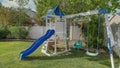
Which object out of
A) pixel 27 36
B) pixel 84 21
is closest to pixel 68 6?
pixel 84 21

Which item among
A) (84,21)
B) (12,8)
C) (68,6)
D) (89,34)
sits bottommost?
(89,34)

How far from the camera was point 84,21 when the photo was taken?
48.4ft

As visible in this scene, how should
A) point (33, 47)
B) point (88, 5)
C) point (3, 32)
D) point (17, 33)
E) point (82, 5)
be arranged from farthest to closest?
1. point (17, 33)
2. point (3, 32)
3. point (82, 5)
4. point (88, 5)
5. point (33, 47)

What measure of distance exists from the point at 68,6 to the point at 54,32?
10.5 feet

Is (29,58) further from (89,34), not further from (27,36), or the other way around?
(27,36)

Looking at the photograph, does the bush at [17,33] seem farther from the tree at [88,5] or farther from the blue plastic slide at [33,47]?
the blue plastic slide at [33,47]

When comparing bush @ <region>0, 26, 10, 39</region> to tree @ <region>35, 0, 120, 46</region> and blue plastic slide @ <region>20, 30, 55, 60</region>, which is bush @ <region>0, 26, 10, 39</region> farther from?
blue plastic slide @ <region>20, 30, 55, 60</region>

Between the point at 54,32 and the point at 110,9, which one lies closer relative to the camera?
the point at 54,32

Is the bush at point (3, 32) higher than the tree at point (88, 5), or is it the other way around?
the tree at point (88, 5)

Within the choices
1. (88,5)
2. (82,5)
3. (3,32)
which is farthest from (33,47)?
(3,32)

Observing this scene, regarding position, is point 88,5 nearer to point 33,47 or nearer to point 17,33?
point 33,47

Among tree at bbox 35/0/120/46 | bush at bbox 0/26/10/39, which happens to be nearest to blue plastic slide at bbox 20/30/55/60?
tree at bbox 35/0/120/46

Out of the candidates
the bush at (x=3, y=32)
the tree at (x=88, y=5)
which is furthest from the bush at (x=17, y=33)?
the tree at (x=88, y=5)

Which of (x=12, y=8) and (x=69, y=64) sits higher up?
(x=12, y=8)
